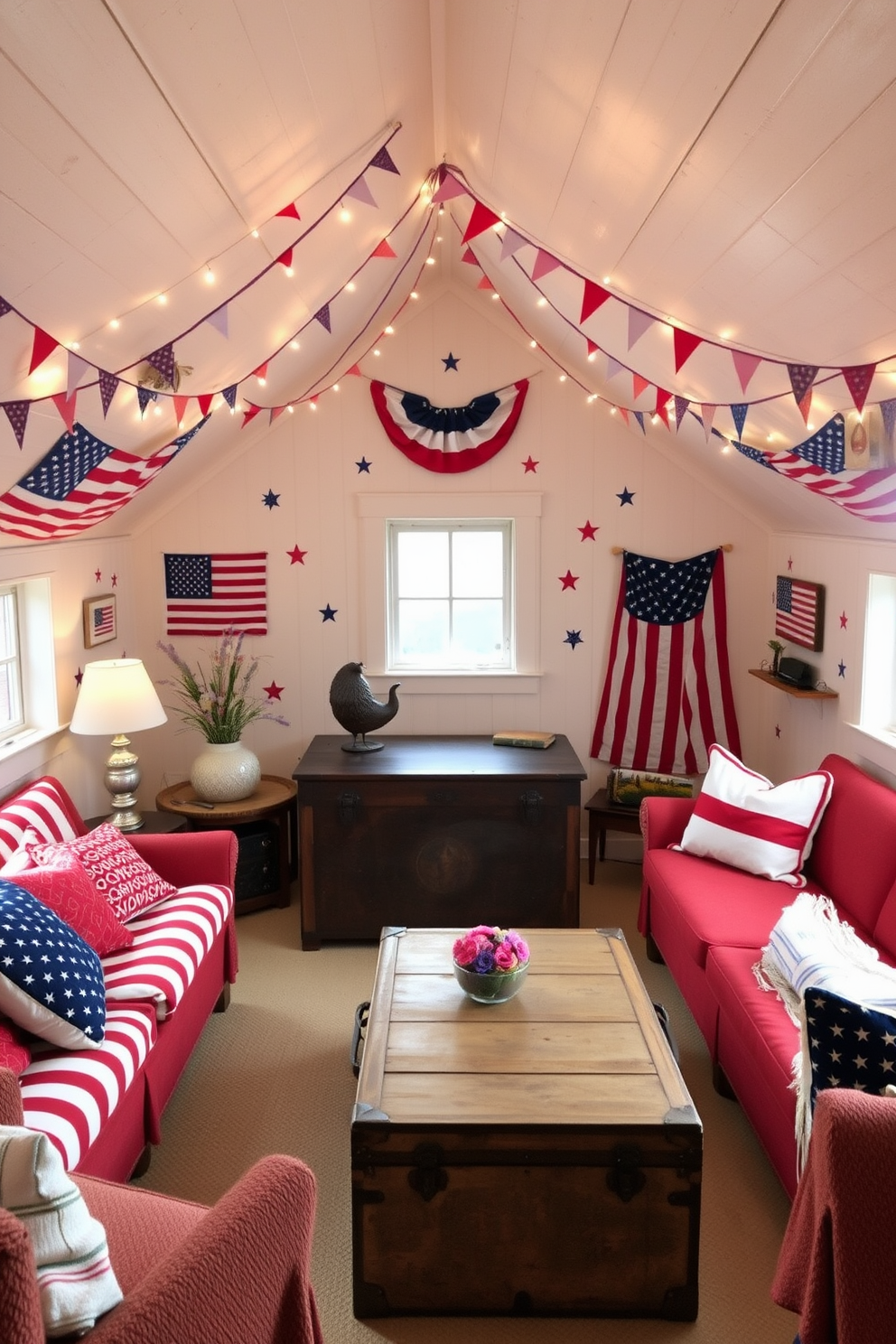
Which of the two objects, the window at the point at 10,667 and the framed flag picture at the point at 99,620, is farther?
the framed flag picture at the point at 99,620

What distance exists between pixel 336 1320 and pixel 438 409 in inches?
140

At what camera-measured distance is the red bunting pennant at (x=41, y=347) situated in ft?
6.97

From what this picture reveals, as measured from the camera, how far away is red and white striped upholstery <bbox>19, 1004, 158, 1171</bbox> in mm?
2025

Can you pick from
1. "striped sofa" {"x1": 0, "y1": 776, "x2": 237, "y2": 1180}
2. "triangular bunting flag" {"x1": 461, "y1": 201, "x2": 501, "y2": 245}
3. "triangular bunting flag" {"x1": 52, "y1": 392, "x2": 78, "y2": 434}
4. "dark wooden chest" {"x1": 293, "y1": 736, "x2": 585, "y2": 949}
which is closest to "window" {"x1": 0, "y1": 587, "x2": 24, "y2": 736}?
"striped sofa" {"x1": 0, "y1": 776, "x2": 237, "y2": 1180}

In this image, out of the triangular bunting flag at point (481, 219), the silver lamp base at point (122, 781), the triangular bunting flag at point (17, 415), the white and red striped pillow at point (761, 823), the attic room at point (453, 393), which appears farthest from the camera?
the silver lamp base at point (122, 781)

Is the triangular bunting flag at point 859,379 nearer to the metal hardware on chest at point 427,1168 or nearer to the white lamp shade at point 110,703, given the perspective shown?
the metal hardware on chest at point 427,1168

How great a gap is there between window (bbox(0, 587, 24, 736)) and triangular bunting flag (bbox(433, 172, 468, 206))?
209 centimetres

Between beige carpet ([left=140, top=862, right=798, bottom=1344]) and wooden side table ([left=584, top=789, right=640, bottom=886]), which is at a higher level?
wooden side table ([left=584, top=789, right=640, bottom=886])

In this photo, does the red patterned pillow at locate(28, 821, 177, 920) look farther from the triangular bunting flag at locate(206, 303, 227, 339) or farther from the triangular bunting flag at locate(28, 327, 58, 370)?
the triangular bunting flag at locate(206, 303, 227, 339)

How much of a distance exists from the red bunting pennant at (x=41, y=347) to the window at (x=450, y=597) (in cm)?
254

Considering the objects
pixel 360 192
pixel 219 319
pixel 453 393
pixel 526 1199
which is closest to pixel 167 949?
pixel 526 1199

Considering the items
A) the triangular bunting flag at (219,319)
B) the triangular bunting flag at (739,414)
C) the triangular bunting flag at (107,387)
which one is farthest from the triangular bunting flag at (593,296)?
the triangular bunting flag at (107,387)

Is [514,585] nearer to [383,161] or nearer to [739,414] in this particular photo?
[739,414]

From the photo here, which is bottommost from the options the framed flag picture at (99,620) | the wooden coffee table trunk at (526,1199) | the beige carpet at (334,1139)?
the beige carpet at (334,1139)
